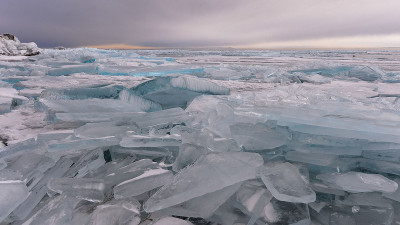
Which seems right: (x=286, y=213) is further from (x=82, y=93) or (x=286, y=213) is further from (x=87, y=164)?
(x=82, y=93)

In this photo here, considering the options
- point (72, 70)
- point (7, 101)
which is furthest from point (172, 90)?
point (72, 70)

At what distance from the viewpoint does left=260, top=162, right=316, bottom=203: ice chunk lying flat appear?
87 cm

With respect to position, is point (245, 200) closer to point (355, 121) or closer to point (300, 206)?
point (300, 206)

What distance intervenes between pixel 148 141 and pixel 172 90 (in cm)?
108

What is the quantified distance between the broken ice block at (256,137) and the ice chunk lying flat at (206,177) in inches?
6.6

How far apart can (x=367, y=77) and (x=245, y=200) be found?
197 inches

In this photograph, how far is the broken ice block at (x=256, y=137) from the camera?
1.25 m

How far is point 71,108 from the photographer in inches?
71.9

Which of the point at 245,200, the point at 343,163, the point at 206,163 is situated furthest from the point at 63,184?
the point at 343,163

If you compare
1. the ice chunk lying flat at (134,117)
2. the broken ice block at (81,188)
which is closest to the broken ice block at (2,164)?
the broken ice block at (81,188)

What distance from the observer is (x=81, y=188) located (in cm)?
98

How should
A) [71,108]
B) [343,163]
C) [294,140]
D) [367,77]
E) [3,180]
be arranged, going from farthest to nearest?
[367,77] < [71,108] < [294,140] < [343,163] < [3,180]

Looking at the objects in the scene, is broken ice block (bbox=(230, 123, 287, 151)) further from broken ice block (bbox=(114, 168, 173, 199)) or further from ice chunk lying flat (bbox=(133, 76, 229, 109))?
ice chunk lying flat (bbox=(133, 76, 229, 109))

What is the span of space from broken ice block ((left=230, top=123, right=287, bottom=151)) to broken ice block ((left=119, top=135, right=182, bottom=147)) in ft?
1.01
